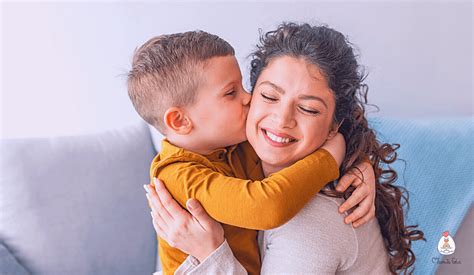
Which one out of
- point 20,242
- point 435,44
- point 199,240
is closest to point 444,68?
point 435,44

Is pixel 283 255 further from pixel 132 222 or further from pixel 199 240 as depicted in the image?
pixel 132 222

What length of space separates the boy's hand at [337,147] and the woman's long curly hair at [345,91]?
0.04 meters

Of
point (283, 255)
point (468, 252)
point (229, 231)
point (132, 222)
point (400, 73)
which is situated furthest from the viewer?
point (400, 73)

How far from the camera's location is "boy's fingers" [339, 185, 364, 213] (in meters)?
1.35

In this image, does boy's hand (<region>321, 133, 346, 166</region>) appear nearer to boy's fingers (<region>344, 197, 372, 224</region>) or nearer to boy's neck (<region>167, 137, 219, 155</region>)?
boy's fingers (<region>344, 197, 372, 224</region>)

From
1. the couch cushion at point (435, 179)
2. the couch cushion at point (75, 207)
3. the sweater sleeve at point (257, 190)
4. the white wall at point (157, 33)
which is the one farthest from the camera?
the white wall at point (157, 33)

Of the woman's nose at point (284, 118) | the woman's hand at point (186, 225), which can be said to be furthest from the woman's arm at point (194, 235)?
the woman's nose at point (284, 118)

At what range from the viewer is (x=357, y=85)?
4.66ft

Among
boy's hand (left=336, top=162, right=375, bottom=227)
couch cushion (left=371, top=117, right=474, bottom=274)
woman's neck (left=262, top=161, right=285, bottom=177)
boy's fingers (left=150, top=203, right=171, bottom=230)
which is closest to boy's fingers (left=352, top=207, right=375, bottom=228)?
boy's hand (left=336, top=162, right=375, bottom=227)

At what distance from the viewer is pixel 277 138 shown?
1.35m

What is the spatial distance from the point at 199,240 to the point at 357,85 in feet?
1.68

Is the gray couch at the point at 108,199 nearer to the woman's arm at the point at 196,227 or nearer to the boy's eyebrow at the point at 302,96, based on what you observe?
the woman's arm at the point at 196,227

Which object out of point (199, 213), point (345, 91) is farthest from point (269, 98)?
point (199, 213)

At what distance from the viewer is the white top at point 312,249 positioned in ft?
4.18
